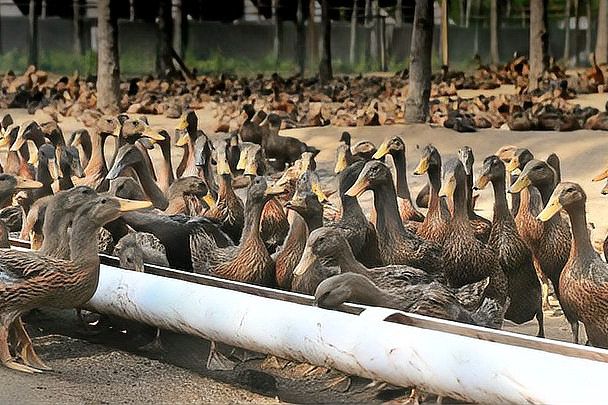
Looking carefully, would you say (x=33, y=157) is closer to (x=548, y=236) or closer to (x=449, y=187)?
(x=449, y=187)

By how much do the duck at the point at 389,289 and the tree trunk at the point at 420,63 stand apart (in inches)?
306

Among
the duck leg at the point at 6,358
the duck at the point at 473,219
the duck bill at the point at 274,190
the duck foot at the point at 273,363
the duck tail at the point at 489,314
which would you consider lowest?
the duck foot at the point at 273,363

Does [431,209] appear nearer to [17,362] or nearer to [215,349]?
[215,349]

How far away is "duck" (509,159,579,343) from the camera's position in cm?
646

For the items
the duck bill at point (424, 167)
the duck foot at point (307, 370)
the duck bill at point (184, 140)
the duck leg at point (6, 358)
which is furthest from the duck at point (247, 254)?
the duck bill at point (184, 140)

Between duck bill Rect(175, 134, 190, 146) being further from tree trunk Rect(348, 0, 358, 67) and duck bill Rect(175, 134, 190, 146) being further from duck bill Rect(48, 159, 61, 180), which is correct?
tree trunk Rect(348, 0, 358, 67)

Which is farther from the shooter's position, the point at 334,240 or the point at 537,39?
the point at 537,39

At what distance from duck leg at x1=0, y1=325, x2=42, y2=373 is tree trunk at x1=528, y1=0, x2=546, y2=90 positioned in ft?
41.2

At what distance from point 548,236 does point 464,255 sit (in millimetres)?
469

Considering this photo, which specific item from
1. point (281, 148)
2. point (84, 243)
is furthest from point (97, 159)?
point (84, 243)

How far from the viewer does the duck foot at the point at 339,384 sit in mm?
5441

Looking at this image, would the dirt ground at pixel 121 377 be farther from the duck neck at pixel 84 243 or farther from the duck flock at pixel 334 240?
the duck neck at pixel 84 243

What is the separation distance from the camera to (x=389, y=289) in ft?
18.5

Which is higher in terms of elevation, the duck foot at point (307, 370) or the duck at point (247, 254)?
the duck at point (247, 254)
